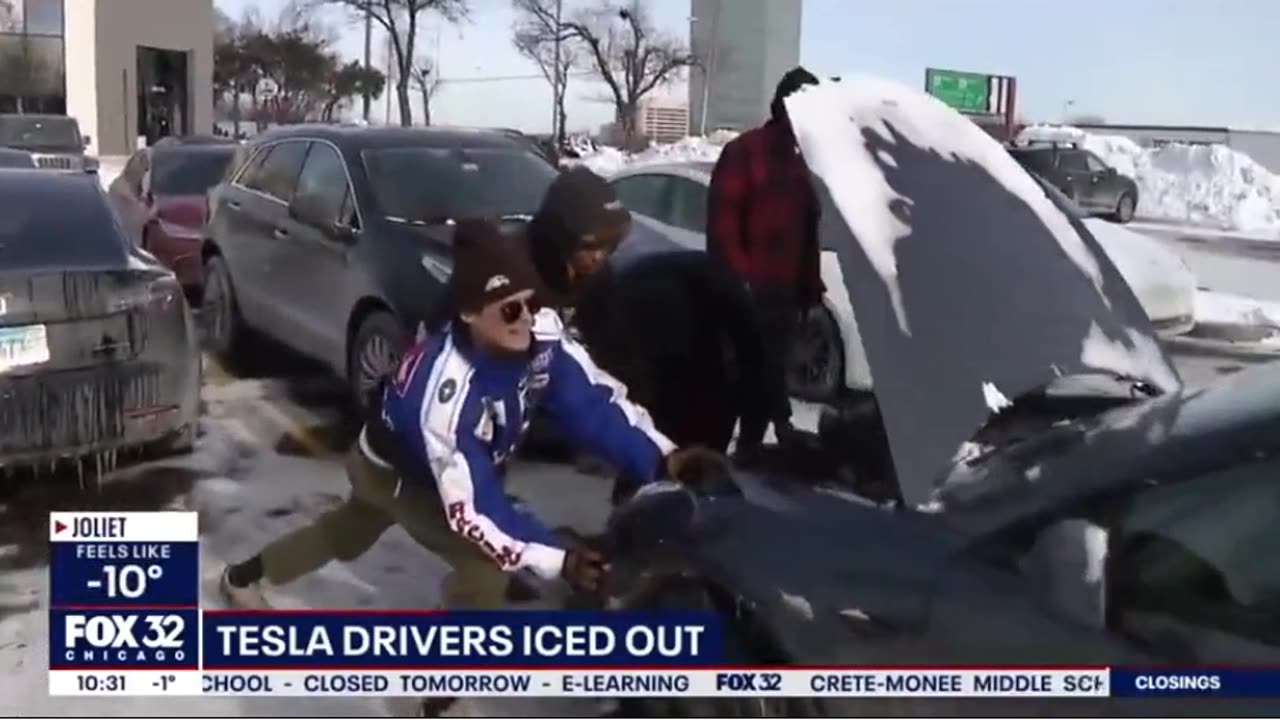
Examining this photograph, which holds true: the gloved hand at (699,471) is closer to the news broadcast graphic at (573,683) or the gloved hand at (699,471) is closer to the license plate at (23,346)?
the news broadcast graphic at (573,683)

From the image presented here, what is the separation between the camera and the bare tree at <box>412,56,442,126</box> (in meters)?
2.41

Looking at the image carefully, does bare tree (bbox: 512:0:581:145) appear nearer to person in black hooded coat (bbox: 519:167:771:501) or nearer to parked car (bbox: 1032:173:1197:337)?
person in black hooded coat (bbox: 519:167:771:501)

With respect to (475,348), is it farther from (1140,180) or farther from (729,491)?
(1140,180)

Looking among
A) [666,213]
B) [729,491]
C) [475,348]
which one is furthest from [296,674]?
[666,213]

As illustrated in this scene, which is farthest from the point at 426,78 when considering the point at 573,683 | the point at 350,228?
the point at 573,683

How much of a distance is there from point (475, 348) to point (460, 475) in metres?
0.21

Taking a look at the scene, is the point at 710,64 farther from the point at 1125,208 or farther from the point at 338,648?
the point at 338,648

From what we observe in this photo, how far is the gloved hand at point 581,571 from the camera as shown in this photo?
2107 mm

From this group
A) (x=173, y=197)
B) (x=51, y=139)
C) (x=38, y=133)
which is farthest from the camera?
(x=38, y=133)

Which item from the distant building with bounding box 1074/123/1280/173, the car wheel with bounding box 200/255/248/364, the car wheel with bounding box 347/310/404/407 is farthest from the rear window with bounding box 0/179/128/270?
the distant building with bounding box 1074/123/1280/173

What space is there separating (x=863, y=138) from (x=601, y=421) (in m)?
0.68

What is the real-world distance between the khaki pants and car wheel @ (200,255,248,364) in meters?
0.79

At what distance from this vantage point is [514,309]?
2141mm

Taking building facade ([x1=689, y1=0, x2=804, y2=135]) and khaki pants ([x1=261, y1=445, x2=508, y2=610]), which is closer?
khaki pants ([x1=261, y1=445, x2=508, y2=610])
